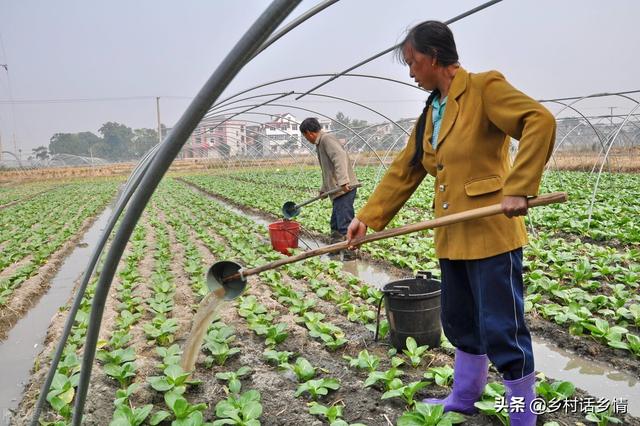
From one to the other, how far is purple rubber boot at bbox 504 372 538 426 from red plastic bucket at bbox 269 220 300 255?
4572 mm

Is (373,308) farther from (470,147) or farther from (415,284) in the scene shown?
(470,147)

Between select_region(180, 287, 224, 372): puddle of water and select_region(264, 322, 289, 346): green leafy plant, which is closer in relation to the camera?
select_region(180, 287, 224, 372): puddle of water

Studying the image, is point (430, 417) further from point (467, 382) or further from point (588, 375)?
point (588, 375)

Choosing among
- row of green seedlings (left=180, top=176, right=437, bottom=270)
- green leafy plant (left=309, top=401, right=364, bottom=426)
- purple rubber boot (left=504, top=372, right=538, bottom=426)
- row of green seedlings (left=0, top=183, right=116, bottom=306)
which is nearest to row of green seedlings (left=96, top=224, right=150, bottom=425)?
green leafy plant (left=309, top=401, right=364, bottom=426)

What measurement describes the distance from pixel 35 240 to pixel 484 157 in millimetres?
9292

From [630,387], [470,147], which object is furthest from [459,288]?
[630,387]

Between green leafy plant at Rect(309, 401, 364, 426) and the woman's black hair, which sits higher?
the woman's black hair

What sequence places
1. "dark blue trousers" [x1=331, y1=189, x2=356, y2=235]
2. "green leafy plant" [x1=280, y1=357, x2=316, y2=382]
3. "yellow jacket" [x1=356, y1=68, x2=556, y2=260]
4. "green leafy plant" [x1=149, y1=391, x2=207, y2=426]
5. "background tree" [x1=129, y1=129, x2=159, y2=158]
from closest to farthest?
"yellow jacket" [x1=356, y1=68, x2=556, y2=260]
"green leafy plant" [x1=149, y1=391, x2=207, y2=426]
"green leafy plant" [x1=280, y1=357, x2=316, y2=382]
"dark blue trousers" [x1=331, y1=189, x2=356, y2=235]
"background tree" [x1=129, y1=129, x2=159, y2=158]

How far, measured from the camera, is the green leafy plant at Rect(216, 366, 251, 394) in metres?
2.99

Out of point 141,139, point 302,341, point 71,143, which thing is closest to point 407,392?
point 302,341

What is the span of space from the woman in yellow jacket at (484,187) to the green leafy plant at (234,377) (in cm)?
145

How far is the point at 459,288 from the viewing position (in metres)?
2.37

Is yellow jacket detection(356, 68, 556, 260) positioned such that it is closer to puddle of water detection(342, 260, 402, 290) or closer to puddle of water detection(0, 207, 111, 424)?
puddle of water detection(0, 207, 111, 424)

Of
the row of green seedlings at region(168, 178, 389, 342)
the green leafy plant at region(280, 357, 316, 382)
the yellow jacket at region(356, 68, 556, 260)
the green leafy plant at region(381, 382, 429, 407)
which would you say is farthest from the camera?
the row of green seedlings at region(168, 178, 389, 342)
